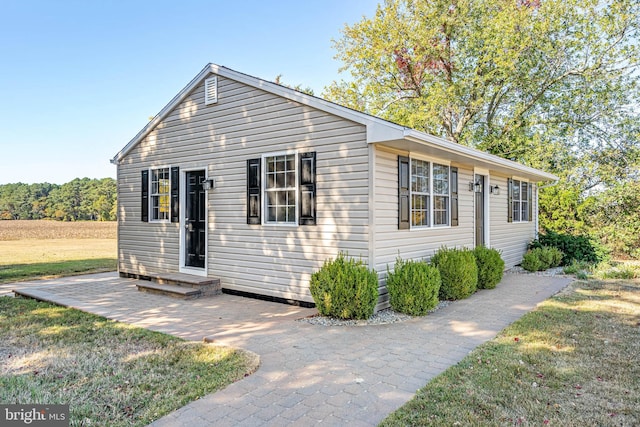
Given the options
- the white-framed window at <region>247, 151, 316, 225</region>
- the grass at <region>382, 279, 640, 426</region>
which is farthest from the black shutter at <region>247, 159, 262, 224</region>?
the grass at <region>382, 279, 640, 426</region>

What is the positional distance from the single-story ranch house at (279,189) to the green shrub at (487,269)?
2.07 ft

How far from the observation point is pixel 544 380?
11.2 feet

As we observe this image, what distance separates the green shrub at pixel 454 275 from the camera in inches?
268

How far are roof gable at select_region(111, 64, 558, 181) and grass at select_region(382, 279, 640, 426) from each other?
2905 mm

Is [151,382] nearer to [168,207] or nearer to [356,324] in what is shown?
[356,324]

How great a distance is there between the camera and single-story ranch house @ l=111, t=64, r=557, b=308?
6047mm

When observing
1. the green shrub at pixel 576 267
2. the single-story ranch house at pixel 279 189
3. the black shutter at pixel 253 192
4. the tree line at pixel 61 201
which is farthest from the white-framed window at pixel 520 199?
the tree line at pixel 61 201

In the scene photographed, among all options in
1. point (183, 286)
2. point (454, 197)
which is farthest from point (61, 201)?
point (454, 197)

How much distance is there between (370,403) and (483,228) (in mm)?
8030

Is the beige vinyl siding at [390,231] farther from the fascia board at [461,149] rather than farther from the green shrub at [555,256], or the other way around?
the green shrub at [555,256]

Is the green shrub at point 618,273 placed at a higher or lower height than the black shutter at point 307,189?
lower

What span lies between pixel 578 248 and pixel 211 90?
441 inches
